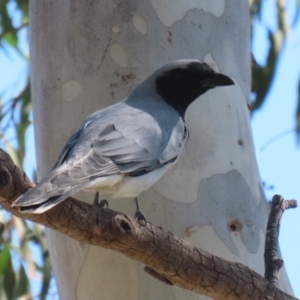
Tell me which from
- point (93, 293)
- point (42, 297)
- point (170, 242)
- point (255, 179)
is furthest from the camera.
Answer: point (42, 297)

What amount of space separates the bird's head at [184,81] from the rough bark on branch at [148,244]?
0.85 m

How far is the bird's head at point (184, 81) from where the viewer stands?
2730 millimetres

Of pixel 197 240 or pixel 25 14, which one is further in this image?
pixel 25 14

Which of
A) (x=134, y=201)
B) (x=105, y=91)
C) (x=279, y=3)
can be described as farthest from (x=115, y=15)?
(x=279, y=3)

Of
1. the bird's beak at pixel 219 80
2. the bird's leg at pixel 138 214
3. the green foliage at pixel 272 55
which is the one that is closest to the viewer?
the bird's leg at pixel 138 214

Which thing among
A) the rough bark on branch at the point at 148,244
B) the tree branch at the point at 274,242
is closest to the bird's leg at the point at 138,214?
the rough bark on branch at the point at 148,244

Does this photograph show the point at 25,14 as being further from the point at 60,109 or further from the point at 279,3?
the point at 60,109

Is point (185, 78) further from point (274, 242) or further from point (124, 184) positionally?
point (274, 242)

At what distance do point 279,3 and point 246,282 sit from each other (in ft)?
10.8

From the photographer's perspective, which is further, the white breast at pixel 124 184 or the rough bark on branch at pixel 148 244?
the white breast at pixel 124 184

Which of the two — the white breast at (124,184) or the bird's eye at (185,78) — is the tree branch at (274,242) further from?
the bird's eye at (185,78)

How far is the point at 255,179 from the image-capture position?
106 inches

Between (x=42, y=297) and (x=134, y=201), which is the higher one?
(x=134, y=201)

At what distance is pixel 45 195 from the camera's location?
68.8 inches
